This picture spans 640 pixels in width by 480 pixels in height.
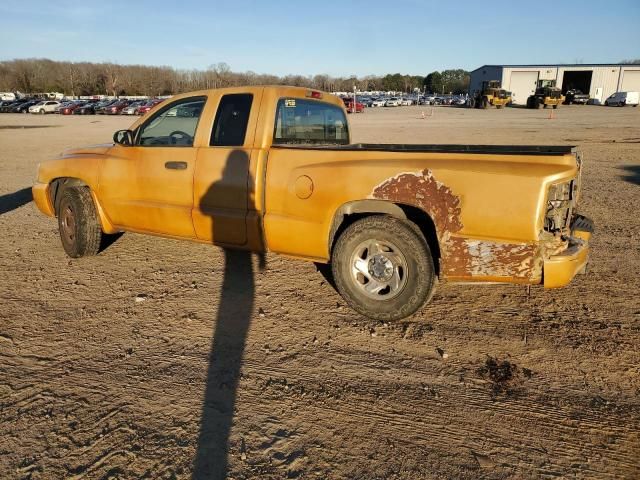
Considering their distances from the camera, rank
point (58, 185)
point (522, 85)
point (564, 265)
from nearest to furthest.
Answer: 1. point (564, 265)
2. point (58, 185)
3. point (522, 85)

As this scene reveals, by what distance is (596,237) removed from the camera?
6.02 meters

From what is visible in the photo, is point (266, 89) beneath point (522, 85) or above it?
beneath

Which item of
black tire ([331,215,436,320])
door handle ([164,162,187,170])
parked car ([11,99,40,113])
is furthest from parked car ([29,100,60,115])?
black tire ([331,215,436,320])

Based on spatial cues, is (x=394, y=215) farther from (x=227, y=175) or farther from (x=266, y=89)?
(x=266, y=89)

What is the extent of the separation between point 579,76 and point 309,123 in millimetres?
78418

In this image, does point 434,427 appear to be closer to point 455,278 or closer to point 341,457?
point 341,457

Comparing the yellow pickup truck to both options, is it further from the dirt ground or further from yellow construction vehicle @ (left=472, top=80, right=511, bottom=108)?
yellow construction vehicle @ (left=472, top=80, right=511, bottom=108)

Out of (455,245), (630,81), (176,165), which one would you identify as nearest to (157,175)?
(176,165)

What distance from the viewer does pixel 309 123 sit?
481 cm

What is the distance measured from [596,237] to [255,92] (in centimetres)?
469

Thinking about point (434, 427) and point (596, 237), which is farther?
point (596, 237)

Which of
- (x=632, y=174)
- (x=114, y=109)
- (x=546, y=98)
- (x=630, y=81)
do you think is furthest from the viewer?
(x=630, y=81)

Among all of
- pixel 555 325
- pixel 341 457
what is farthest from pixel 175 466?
pixel 555 325

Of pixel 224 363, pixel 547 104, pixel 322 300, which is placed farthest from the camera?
pixel 547 104
